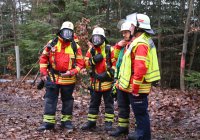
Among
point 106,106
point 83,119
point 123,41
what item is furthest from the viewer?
point 83,119

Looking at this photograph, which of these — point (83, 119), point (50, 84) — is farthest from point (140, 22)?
point (83, 119)

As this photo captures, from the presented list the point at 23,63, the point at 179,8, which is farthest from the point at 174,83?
the point at 23,63

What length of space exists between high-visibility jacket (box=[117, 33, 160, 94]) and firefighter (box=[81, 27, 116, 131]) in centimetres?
125

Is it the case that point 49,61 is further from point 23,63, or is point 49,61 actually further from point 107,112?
point 23,63

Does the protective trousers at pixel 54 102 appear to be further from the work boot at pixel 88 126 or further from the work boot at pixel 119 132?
the work boot at pixel 119 132

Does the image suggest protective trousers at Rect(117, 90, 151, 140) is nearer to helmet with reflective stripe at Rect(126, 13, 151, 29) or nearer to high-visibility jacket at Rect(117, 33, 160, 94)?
high-visibility jacket at Rect(117, 33, 160, 94)

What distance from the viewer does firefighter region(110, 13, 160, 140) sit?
5828 mm

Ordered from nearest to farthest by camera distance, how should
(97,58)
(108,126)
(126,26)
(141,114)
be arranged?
(141,114)
(126,26)
(97,58)
(108,126)

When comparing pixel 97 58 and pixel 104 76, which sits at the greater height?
pixel 97 58

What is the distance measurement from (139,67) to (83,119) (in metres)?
3.74

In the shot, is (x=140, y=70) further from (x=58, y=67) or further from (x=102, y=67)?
(x=58, y=67)

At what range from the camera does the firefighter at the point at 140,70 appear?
5.83 meters

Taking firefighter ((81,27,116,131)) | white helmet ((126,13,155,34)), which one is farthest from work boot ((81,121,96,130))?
white helmet ((126,13,155,34))

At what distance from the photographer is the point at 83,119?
902 centimetres
